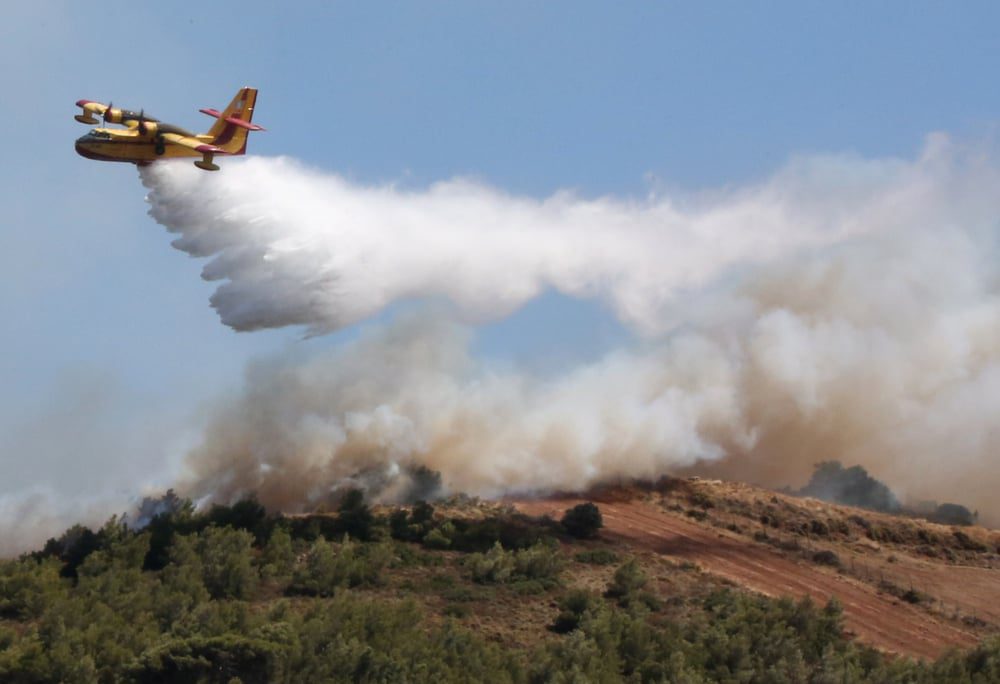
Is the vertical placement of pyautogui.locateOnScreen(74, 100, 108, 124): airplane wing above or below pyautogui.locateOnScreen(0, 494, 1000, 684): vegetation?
above

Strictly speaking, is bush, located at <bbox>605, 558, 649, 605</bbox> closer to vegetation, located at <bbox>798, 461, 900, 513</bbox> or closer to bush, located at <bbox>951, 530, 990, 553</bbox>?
bush, located at <bbox>951, 530, 990, 553</bbox>

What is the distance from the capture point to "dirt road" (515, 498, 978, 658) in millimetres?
48406

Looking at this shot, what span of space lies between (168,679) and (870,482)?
41.5m

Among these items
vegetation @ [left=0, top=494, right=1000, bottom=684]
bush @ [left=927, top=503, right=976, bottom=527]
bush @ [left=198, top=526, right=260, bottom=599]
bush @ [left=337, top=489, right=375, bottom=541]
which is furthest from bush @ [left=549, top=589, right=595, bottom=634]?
bush @ [left=927, top=503, right=976, bottom=527]

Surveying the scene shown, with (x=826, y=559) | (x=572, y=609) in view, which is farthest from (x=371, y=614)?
(x=826, y=559)

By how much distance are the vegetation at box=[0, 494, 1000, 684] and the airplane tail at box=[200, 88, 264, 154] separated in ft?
52.2

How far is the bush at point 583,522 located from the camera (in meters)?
54.9

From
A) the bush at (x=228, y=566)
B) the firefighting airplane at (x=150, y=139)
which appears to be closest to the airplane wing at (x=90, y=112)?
the firefighting airplane at (x=150, y=139)

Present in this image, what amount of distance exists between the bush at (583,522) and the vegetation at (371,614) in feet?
2.18

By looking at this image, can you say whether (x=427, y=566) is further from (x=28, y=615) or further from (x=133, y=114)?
(x=133, y=114)

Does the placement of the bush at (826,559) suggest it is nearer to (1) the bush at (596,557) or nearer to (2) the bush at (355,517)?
(1) the bush at (596,557)

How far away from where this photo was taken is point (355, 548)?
164 ft

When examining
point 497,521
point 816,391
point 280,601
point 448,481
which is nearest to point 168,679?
point 280,601

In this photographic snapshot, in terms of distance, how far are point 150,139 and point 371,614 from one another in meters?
24.9
